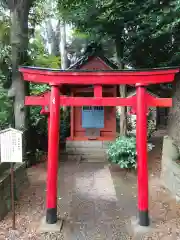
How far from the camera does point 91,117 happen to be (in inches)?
472

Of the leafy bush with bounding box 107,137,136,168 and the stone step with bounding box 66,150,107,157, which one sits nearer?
the leafy bush with bounding box 107,137,136,168

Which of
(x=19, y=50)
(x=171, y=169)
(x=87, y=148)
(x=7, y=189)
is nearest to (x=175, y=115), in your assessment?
(x=171, y=169)

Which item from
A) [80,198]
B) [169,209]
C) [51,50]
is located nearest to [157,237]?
[169,209]

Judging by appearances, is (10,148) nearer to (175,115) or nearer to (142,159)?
(142,159)

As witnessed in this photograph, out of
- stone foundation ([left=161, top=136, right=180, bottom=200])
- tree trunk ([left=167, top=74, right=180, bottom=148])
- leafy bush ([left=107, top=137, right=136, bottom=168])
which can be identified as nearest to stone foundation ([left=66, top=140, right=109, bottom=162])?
leafy bush ([left=107, top=137, right=136, bottom=168])

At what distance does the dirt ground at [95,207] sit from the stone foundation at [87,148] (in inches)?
86.6

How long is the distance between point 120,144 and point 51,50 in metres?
14.3

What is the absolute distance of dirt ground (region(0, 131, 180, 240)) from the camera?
479 cm

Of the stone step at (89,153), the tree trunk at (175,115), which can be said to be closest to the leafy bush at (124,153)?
the tree trunk at (175,115)

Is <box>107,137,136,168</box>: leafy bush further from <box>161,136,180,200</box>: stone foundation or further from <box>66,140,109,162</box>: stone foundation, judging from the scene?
<box>66,140,109,162</box>: stone foundation

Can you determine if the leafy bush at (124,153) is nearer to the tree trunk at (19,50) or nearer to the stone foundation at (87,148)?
the stone foundation at (87,148)

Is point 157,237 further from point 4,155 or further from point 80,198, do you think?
point 4,155

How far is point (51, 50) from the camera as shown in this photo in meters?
20.5

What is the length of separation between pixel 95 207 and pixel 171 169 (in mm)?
2428
